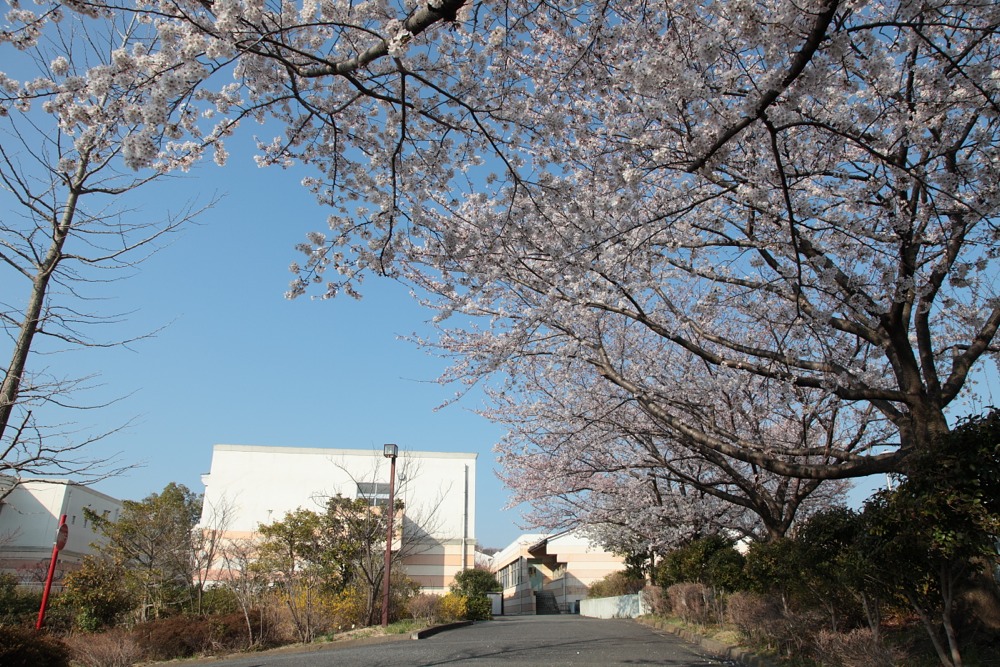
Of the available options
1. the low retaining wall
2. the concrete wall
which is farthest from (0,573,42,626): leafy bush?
the low retaining wall

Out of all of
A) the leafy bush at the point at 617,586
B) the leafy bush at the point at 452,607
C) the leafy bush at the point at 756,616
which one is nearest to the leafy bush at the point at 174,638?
the leafy bush at the point at 452,607

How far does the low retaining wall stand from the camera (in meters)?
19.3

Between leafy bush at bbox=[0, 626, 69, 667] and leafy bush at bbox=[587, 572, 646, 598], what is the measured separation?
17.1 meters

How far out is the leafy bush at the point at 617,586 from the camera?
21406mm

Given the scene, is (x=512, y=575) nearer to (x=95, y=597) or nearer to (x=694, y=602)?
(x=95, y=597)

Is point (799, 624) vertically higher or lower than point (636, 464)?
lower

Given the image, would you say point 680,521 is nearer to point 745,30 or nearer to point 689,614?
point 689,614

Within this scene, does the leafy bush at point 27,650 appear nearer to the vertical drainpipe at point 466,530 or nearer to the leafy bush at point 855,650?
the leafy bush at point 855,650

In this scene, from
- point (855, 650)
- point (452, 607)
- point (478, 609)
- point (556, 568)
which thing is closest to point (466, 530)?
point (478, 609)

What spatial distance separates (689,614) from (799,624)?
6.35 m

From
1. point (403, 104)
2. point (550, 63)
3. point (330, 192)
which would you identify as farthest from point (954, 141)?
point (330, 192)

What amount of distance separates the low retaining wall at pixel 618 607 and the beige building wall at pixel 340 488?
254 inches

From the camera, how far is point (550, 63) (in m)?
5.92

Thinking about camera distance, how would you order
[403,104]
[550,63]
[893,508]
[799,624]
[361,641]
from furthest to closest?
[361,641] < [799,624] < [550,63] < [893,508] < [403,104]
